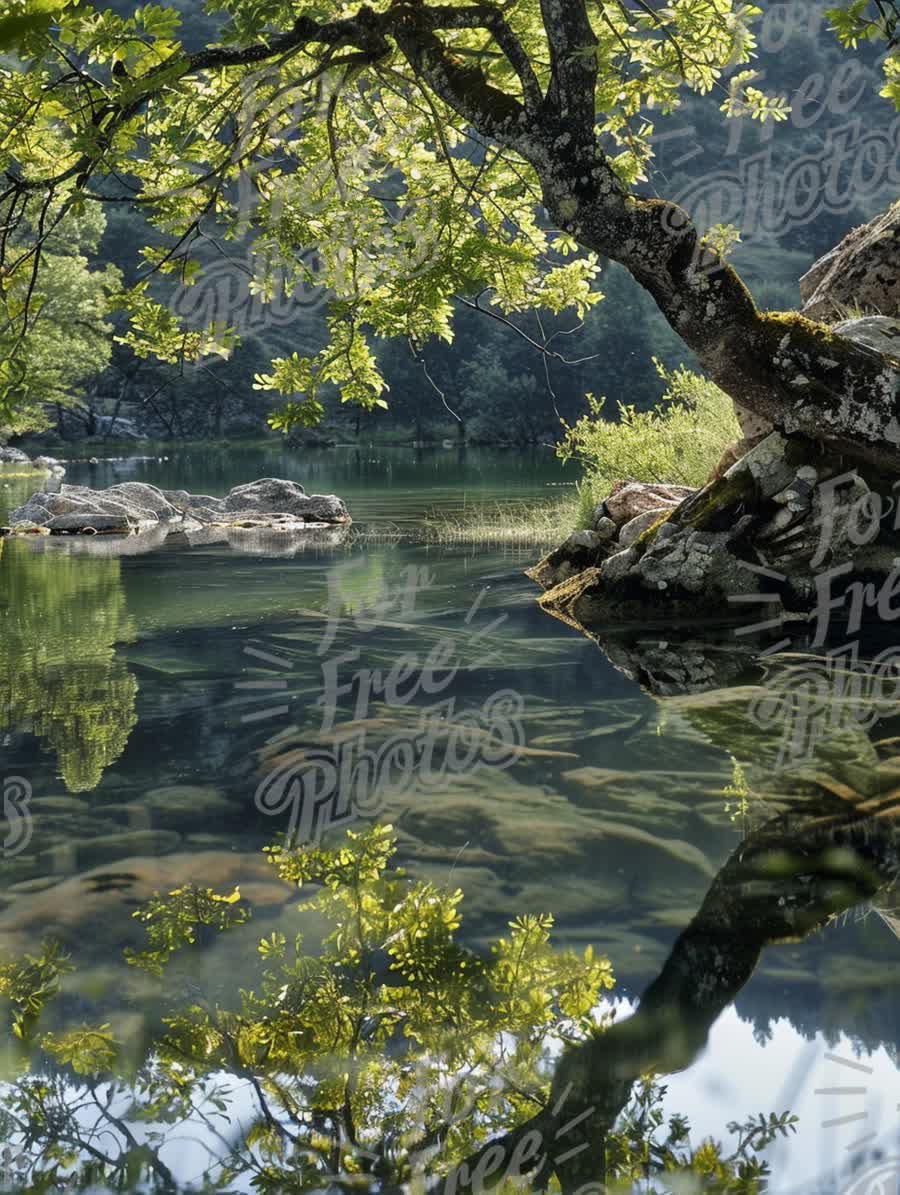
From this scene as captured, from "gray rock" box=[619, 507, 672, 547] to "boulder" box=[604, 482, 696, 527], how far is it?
376mm

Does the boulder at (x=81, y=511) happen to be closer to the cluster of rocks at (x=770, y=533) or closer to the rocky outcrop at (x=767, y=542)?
the cluster of rocks at (x=770, y=533)

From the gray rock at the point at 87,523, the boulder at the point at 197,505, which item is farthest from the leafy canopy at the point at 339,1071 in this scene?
the boulder at the point at 197,505

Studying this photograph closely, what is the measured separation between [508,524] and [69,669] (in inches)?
538

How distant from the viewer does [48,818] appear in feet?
17.3

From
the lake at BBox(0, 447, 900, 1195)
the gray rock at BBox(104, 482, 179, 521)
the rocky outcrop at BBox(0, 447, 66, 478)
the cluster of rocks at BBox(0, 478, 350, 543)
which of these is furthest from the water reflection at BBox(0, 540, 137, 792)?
the rocky outcrop at BBox(0, 447, 66, 478)

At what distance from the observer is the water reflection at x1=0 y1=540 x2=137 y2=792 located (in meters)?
6.52

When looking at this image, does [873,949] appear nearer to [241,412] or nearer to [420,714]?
[420,714]

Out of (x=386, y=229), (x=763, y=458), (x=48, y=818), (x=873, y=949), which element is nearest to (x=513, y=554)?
(x=763, y=458)

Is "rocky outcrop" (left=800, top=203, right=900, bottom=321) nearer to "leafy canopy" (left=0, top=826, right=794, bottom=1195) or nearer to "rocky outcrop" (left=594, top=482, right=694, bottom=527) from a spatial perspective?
"rocky outcrop" (left=594, top=482, right=694, bottom=527)

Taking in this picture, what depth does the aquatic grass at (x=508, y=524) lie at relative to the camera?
19281mm

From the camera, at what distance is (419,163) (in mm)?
9500

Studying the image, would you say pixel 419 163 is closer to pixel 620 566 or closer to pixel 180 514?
pixel 620 566

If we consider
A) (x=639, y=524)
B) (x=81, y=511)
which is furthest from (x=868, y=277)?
(x=81, y=511)

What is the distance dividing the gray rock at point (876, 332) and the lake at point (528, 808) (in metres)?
2.57
